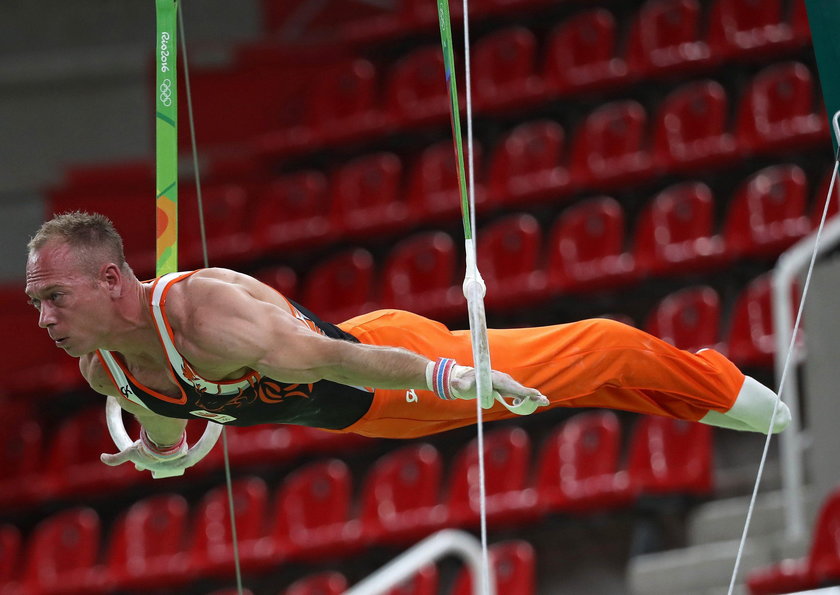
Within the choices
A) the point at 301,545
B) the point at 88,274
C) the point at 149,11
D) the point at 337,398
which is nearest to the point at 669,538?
the point at 301,545

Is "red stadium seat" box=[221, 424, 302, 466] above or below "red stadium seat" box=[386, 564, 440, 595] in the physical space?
above

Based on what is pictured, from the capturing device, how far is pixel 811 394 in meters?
5.16

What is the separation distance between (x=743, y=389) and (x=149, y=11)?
23.6 ft

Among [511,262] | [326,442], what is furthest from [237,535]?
[511,262]

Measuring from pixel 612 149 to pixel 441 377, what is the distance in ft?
17.3

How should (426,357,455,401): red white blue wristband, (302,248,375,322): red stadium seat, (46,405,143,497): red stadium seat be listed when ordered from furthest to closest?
(302,248,375,322): red stadium seat
(46,405,143,497): red stadium seat
(426,357,455,401): red white blue wristband

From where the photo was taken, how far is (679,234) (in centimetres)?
717

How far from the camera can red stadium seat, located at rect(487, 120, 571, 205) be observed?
7875 millimetres

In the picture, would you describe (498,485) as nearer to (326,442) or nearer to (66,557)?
(326,442)

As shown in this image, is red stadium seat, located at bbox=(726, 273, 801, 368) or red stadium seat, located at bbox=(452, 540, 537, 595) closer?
red stadium seat, located at bbox=(452, 540, 537, 595)

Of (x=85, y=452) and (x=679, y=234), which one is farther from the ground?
(x=679, y=234)

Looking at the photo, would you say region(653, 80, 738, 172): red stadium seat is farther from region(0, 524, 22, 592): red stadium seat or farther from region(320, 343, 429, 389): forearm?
region(320, 343, 429, 389): forearm

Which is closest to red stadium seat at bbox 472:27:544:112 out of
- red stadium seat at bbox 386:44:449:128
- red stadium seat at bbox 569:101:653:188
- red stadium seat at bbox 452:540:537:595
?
red stadium seat at bbox 386:44:449:128

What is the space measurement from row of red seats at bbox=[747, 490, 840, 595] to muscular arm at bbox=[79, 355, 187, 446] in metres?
2.19
